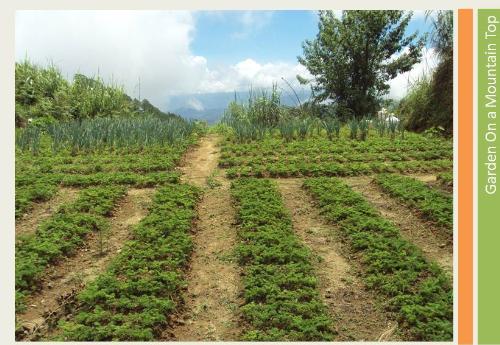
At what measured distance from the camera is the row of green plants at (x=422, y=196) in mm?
7230

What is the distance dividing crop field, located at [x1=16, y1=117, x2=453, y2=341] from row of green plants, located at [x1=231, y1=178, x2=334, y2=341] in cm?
2

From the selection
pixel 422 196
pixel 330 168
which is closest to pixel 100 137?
pixel 330 168

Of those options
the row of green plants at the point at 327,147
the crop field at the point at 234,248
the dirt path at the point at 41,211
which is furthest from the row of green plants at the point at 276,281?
the row of green plants at the point at 327,147

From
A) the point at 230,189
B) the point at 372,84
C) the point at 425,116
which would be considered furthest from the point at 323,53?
the point at 230,189

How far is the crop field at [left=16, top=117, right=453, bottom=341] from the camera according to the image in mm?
4789

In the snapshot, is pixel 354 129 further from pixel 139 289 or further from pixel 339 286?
pixel 139 289

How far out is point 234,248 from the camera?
21.4ft

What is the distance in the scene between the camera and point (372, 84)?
63.0 feet

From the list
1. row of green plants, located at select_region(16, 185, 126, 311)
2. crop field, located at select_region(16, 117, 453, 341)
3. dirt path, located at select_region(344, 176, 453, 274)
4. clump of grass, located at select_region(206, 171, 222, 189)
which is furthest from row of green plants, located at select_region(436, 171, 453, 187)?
row of green plants, located at select_region(16, 185, 126, 311)

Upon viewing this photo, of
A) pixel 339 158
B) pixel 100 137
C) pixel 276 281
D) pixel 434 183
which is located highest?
pixel 100 137

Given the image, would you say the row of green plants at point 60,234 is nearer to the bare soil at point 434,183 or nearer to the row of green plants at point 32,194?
the row of green plants at point 32,194

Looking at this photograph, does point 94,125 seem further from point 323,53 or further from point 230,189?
point 323,53

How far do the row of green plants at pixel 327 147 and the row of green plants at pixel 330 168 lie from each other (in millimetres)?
1165

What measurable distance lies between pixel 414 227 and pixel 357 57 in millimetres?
12718
